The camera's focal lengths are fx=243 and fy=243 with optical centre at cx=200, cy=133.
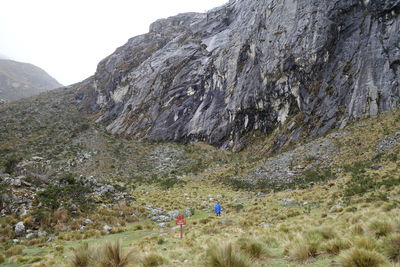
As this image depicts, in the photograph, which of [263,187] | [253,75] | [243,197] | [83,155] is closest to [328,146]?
[263,187]

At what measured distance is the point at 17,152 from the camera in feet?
149

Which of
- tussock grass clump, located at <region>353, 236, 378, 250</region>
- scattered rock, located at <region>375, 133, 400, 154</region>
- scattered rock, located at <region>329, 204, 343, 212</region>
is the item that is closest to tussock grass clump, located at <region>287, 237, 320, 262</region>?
tussock grass clump, located at <region>353, 236, 378, 250</region>

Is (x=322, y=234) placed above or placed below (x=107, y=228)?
above

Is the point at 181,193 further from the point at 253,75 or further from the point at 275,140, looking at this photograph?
the point at 253,75

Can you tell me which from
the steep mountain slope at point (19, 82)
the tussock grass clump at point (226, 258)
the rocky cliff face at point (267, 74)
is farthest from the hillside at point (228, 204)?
the steep mountain slope at point (19, 82)

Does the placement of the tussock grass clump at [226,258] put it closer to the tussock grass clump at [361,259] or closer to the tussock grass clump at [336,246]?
the tussock grass clump at [361,259]

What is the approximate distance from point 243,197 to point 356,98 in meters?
18.9

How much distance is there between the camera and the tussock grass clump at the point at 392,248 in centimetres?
481

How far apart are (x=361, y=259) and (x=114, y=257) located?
17.9 ft

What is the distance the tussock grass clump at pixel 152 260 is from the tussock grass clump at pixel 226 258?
1815 millimetres

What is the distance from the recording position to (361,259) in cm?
455

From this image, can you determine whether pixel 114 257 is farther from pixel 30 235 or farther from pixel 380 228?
pixel 30 235

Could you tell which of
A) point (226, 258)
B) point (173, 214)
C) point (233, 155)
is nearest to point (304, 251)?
point (226, 258)

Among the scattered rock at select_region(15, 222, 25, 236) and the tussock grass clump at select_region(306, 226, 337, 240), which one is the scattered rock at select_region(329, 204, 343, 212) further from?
the scattered rock at select_region(15, 222, 25, 236)
